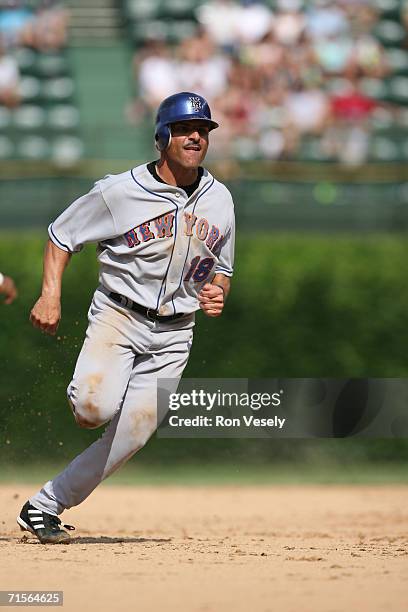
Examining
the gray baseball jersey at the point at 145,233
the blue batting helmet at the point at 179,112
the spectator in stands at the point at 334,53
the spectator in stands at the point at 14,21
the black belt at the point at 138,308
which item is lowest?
the black belt at the point at 138,308

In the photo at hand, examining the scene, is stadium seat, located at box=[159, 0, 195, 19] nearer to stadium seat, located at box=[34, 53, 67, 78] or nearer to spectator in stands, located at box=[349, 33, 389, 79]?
stadium seat, located at box=[34, 53, 67, 78]

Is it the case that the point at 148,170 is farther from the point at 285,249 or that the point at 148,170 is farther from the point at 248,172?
the point at 248,172

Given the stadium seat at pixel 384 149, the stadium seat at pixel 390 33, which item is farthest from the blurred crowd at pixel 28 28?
the stadium seat at pixel 384 149

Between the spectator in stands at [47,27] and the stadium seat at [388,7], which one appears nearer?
the spectator in stands at [47,27]

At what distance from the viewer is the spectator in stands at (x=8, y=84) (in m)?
14.5

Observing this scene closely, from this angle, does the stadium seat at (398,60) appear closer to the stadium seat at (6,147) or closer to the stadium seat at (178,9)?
the stadium seat at (178,9)

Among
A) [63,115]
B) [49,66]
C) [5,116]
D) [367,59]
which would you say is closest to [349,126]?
[367,59]

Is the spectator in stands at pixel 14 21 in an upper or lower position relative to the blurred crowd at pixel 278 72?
upper

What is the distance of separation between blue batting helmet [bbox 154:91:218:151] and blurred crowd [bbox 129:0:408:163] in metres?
6.01

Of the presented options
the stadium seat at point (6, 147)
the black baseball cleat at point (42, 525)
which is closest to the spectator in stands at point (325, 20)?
the stadium seat at point (6, 147)

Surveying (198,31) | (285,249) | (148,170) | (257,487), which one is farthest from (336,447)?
(198,31)

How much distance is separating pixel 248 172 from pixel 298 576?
693 cm

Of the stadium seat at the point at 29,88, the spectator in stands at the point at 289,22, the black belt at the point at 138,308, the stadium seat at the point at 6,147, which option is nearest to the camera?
the black belt at the point at 138,308

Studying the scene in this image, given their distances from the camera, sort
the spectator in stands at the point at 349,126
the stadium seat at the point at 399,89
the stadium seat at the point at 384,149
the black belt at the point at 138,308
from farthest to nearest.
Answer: the stadium seat at the point at 399,89
the spectator in stands at the point at 349,126
the stadium seat at the point at 384,149
the black belt at the point at 138,308
